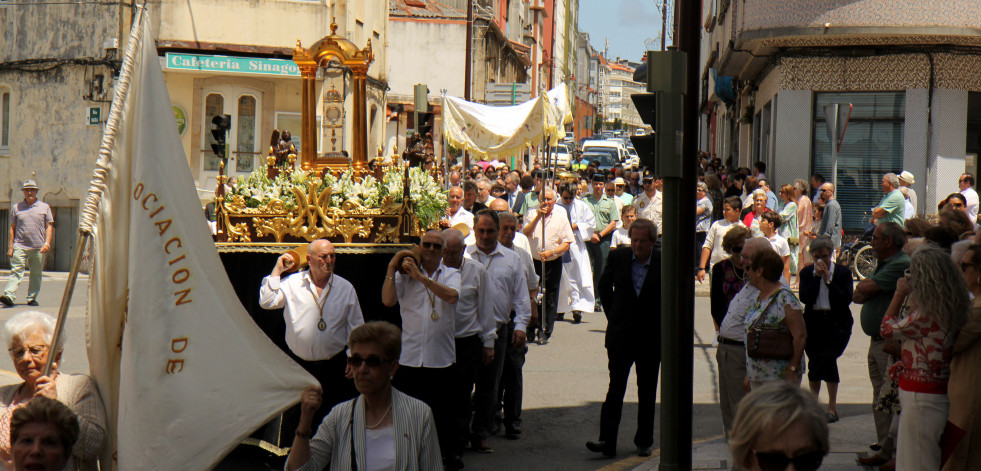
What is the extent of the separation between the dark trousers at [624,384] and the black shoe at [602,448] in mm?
24

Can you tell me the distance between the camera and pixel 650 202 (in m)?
17.2

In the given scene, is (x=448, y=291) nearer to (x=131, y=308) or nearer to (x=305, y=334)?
(x=305, y=334)

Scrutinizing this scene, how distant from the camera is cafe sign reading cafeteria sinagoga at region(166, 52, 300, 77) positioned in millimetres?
24500

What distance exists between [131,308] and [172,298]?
17 cm

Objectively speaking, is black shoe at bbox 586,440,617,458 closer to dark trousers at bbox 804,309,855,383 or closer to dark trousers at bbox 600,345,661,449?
dark trousers at bbox 600,345,661,449

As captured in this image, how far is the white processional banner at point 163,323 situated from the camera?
4570 mm

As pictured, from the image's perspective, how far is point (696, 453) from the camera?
8211 millimetres

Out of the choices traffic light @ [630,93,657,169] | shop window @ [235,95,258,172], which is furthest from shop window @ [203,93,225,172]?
traffic light @ [630,93,657,169]

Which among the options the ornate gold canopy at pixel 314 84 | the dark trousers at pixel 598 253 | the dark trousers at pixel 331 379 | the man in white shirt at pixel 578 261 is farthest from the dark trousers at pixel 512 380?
the dark trousers at pixel 598 253

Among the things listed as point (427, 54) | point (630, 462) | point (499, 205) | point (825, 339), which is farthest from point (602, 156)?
point (630, 462)

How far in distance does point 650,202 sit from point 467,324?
9.47m

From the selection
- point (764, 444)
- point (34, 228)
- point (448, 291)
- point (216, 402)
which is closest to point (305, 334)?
point (448, 291)

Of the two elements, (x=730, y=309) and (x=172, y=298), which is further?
(x=730, y=309)

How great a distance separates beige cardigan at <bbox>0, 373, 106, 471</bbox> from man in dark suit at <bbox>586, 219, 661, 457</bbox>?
14.4ft
